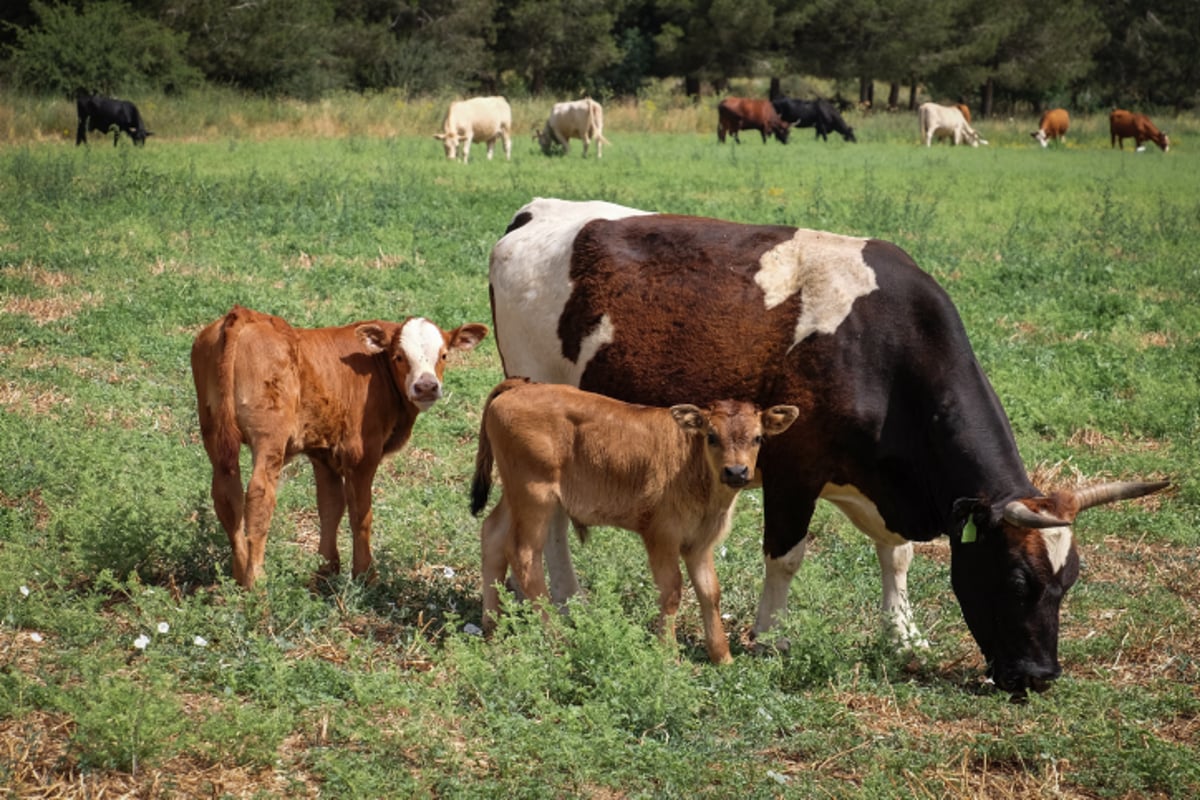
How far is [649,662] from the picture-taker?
5.79m

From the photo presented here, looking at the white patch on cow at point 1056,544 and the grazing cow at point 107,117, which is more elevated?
the grazing cow at point 107,117

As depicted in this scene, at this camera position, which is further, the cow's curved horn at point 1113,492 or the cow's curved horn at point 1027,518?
the cow's curved horn at point 1113,492

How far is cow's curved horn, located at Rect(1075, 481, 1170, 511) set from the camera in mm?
6145

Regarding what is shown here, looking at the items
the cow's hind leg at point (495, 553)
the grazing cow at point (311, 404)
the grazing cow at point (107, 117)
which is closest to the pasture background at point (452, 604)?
the cow's hind leg at point (495, 553)

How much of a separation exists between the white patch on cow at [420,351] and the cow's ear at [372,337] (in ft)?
0.34

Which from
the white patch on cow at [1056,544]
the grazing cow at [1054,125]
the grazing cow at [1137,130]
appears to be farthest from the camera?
the grazing cow at [1054,125]

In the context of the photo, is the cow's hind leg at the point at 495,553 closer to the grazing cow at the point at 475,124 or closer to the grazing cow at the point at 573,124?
the grazing cow at the point at 475,124

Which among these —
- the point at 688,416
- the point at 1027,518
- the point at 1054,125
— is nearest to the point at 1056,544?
the point at 1027,518

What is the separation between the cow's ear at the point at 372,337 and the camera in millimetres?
7104

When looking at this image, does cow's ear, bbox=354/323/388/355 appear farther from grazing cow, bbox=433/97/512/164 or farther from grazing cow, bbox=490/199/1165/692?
grazing cow, bbox=433/97/512/164

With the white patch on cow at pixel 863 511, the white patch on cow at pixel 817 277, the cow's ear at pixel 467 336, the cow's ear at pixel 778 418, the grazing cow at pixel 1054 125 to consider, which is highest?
the white patch on cow at pixel 817 277

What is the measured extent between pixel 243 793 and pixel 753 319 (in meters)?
3.48

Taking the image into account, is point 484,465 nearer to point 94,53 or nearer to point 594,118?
point 594,118

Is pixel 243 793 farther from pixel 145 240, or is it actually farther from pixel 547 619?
pixel 145 240
